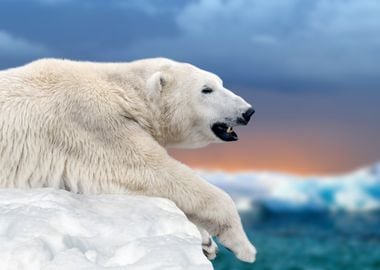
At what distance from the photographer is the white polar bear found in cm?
566

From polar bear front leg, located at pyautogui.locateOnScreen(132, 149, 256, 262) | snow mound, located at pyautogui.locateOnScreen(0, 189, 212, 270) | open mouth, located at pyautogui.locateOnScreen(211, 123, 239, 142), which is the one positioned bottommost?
snow mound, located at pyautogui.locateOnScreen(0, 189, 212, 270)

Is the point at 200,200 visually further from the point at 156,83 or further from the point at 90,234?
the point at 90,234

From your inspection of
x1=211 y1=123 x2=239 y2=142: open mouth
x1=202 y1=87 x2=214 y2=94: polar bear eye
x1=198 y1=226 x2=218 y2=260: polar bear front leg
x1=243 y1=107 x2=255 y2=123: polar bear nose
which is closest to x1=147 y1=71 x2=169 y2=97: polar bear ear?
x1=202 y1=87 x2=214 y2=94: polar bear eye

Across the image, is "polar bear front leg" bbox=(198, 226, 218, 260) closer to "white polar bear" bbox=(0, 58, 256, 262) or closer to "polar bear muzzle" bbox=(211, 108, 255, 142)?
"white polar bear" bbox=(0, 58, 256, 262)

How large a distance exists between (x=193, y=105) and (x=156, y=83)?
1.27ft

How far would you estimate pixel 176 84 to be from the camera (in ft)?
20.6

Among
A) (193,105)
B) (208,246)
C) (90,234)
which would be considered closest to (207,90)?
(193,105)

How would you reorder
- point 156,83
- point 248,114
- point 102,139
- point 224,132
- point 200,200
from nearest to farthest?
point 200,200 → point 102,139 → point 156,83 → point 248,114 → point 224,132

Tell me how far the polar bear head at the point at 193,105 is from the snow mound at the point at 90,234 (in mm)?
1320

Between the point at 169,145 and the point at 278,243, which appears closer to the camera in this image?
the point at 169,145

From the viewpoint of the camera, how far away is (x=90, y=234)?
4383mm

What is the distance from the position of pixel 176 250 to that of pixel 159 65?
2.52 meters

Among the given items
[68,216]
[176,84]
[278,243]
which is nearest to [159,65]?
[176,84]

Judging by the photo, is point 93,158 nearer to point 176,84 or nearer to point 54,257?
point 176,84
